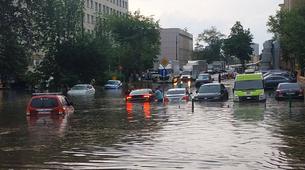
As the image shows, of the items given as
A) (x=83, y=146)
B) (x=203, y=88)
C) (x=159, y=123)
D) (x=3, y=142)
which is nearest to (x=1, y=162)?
(x=83, y=146)

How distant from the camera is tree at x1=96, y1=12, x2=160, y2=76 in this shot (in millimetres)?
102438

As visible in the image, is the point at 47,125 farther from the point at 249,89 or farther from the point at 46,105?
the point at 249,89

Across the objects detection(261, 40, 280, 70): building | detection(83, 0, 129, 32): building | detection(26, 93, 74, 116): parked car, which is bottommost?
detection(26, 93, 74, 116): parked car

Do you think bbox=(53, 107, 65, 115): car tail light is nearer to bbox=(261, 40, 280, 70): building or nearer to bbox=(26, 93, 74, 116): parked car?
bbox=(26, 93, 74, 116): parked car

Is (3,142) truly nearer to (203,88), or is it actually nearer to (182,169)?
(182,169)

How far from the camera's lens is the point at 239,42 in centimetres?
13788

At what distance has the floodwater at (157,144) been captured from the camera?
42.4 ft

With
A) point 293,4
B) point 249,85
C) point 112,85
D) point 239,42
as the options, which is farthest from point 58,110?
point 239,42

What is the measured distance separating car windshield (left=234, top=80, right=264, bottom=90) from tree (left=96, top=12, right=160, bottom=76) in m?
61.2

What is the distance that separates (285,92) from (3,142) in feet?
92.8

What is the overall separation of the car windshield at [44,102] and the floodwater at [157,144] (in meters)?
0.57

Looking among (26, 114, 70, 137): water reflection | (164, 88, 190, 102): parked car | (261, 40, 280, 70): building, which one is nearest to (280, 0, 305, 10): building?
(261, 40, 280, 70): building

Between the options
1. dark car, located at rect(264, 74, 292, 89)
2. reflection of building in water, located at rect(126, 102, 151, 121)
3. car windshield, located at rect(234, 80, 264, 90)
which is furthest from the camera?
dark car, located at rect(264, 74, 292, 89)

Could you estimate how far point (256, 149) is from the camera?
49.7ft
